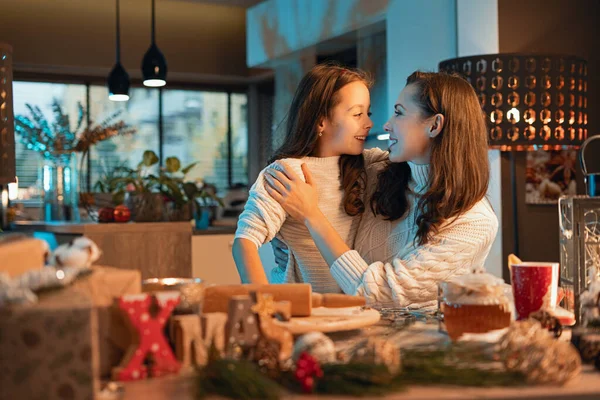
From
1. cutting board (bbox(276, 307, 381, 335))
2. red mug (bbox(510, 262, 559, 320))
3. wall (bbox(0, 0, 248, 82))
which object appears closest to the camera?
cutting board (bbox(276, 307, 381, 335))

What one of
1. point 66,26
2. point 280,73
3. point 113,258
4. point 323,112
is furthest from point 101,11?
point 323,112

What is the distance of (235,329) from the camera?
104 cm

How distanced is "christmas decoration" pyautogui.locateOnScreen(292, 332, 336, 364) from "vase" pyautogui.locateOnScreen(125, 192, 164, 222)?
131 inches

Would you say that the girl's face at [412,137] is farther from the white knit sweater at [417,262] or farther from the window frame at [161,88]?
the window frame at [161,88]

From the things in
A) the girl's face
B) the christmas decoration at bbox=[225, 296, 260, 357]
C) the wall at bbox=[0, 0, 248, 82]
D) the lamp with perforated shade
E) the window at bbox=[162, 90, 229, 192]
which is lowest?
the christmas decoration at bbox=[225, 296, 260, 357]

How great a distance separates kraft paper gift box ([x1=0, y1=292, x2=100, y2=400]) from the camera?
83 centimetres

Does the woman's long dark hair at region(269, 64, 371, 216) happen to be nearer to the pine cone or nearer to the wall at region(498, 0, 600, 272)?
the pine cone

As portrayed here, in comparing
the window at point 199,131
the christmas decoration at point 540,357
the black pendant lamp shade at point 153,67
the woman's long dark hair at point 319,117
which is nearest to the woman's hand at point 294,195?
the woman's long dark hair at point 319,117

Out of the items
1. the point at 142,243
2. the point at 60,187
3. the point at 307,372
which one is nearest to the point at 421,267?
the point at 307,372

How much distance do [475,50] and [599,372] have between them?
120 inches

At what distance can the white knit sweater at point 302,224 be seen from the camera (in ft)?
6.90

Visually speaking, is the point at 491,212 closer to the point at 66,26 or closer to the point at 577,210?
the point at 577,210

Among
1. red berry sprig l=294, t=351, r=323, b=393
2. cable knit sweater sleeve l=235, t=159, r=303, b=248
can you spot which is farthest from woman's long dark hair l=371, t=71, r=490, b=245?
red berry sprig l=294, t=351, r=323, b=393

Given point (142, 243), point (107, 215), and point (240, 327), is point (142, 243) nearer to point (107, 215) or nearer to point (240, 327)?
point (107, 215)
